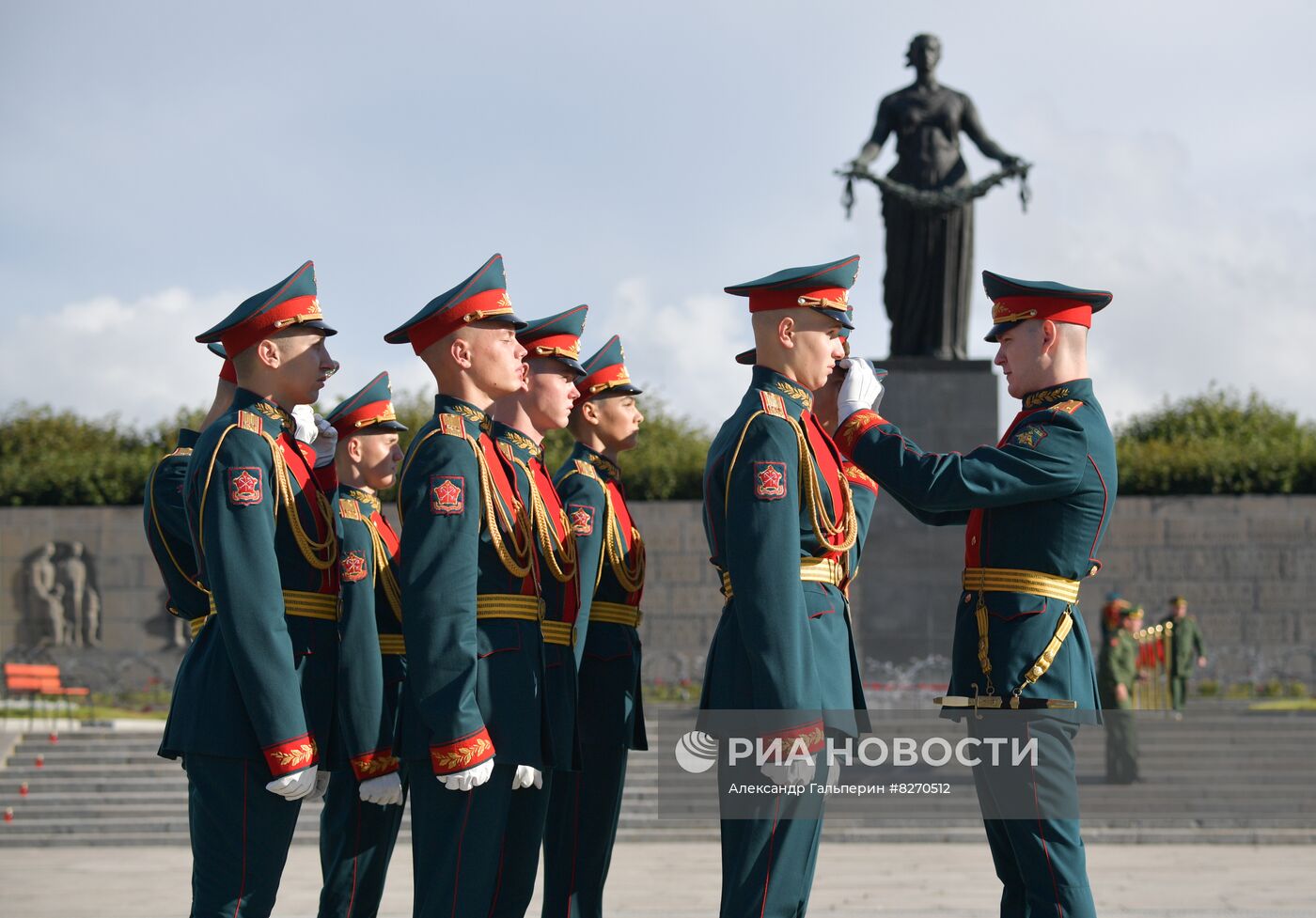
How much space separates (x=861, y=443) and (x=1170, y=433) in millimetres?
29738

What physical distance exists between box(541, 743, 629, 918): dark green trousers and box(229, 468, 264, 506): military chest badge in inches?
71.8

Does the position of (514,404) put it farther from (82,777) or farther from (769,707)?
(82,777)

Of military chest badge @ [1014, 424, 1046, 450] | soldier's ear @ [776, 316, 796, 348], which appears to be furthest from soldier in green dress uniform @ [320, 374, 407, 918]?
military chest badge @ [1014, 424, 1046, 450]

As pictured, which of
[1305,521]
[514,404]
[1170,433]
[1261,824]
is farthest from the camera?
[1170,433]

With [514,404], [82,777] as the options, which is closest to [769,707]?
[514,404]

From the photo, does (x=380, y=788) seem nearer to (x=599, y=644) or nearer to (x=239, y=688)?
(x=239, y=688)

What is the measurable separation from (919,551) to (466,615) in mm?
12793

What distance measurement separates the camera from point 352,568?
15.8ft

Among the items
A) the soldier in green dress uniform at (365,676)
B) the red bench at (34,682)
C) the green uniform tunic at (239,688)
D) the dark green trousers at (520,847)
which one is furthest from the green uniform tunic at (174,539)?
the red bench at (34,682)

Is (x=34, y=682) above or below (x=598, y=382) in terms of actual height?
below

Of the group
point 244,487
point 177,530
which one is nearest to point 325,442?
point 177,530

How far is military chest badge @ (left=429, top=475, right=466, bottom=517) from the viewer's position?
437 cm

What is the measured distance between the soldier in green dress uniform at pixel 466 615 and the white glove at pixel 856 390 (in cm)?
102

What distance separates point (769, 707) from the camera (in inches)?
165
